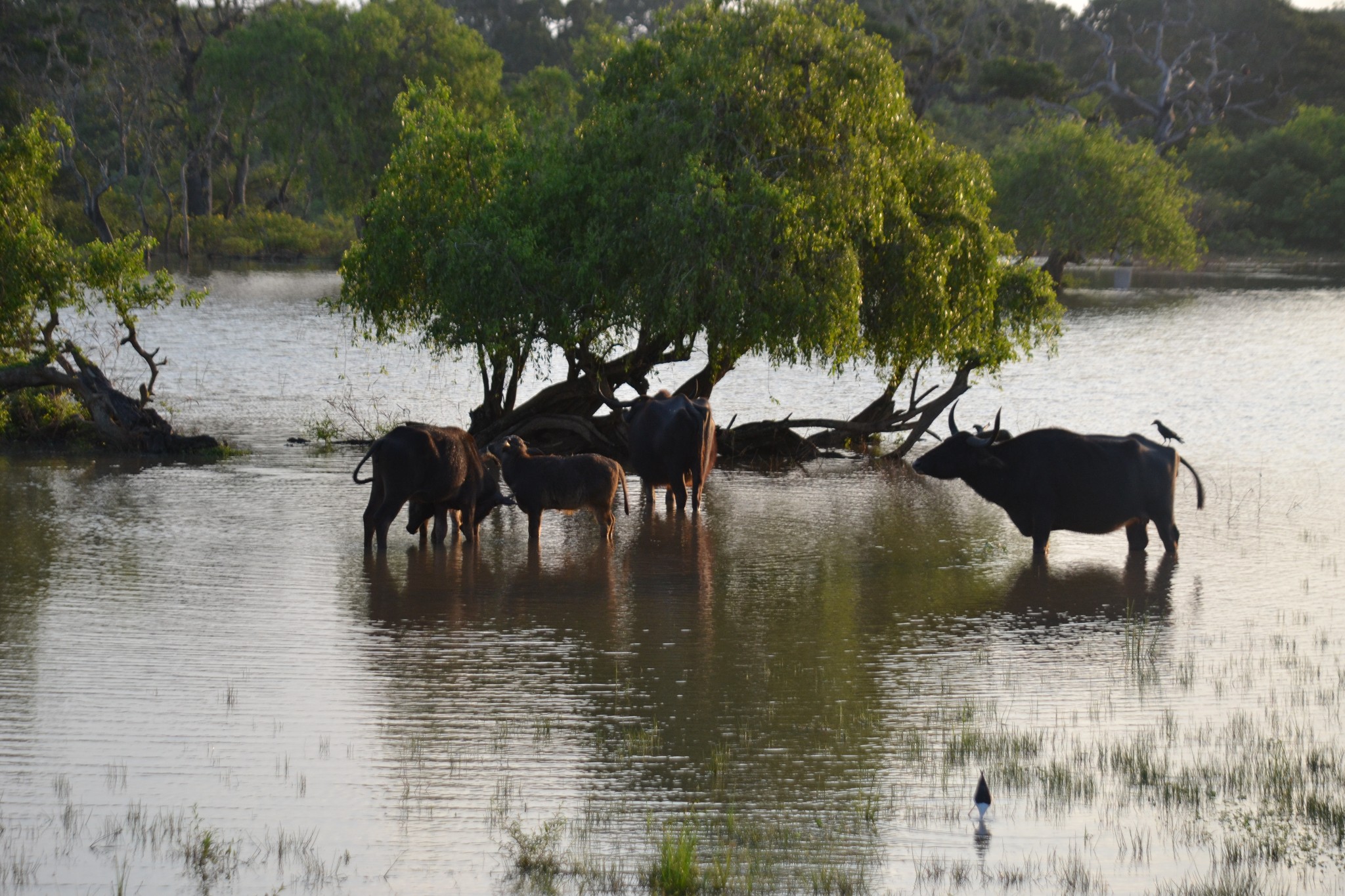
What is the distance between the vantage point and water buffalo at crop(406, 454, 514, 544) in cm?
1436

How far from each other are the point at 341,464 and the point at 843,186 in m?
7.50

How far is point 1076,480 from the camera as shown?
1360 cm

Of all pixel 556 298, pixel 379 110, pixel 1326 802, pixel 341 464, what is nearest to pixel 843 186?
pixel 556 298

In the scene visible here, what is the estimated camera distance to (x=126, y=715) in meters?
9.02

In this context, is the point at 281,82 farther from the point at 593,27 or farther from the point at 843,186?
the point at 843,186

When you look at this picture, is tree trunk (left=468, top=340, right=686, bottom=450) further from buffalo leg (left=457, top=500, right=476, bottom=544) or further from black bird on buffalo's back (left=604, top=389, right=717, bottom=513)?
buffalo leg (left=457, top=500, right=476, bottom=544)

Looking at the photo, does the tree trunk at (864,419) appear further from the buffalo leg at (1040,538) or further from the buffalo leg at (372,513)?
the buffalo leg at (372,513)

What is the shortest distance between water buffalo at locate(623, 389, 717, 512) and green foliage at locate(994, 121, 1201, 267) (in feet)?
108

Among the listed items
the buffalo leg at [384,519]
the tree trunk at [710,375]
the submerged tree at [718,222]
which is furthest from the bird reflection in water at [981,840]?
the tree trunk at [710,375]

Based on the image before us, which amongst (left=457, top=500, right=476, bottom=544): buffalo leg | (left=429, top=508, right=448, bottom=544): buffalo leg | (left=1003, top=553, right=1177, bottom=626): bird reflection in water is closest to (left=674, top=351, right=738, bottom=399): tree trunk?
(left=457, top=500, right=476, bottom=544): buffalo leg

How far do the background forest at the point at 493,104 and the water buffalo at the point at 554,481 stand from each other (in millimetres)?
28521

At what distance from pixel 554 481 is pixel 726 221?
4.29 metres

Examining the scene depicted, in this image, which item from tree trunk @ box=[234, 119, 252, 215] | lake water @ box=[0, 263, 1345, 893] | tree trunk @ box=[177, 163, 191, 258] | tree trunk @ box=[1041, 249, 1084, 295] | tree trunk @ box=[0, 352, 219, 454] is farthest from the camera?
tree trunk @ box=[234, 119, 252, 215]

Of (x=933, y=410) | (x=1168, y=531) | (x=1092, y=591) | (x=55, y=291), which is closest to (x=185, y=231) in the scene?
(x=55, y=291)
